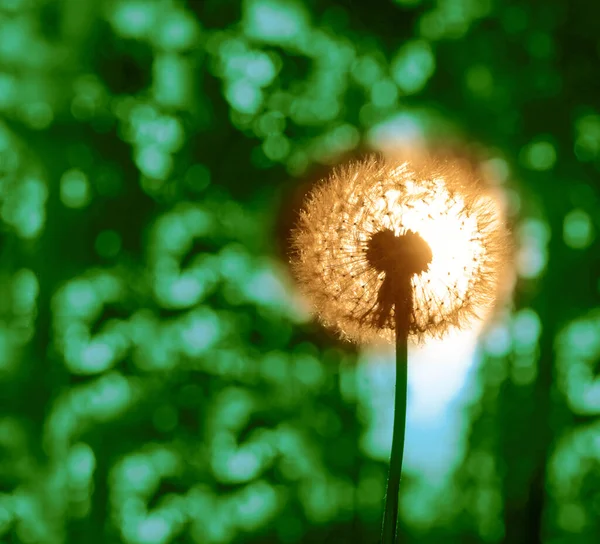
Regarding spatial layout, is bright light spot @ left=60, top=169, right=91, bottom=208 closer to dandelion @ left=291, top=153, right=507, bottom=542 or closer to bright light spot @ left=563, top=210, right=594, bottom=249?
dandelion @ left=291, top=153, right=507, bottom=542

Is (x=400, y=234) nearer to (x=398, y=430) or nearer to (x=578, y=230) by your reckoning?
(x=398, y=430)

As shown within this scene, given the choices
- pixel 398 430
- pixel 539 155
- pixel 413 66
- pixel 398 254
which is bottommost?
pixel 398 430

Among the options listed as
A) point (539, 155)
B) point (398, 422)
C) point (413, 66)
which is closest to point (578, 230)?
point (539, 155)

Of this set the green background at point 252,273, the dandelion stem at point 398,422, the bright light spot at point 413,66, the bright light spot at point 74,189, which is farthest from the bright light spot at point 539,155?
the bright light spot at point 74,189

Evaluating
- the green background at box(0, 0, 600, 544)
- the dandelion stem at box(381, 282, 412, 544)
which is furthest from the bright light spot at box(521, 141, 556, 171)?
the dandelion stem at box(381, 282, 412, 544)

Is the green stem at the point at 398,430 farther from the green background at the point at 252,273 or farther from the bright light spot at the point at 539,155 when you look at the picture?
the bright light spot at the point at 539,155

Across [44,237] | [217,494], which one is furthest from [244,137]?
[217,494]
